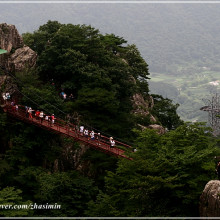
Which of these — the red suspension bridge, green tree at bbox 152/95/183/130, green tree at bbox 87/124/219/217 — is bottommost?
green tree at bbox 87/124/219/217

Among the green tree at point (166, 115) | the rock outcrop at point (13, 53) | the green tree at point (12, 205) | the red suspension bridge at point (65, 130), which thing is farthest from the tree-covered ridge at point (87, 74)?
the green tree at point (12, 205)

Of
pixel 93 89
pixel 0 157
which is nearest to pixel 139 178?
pixel 0 157

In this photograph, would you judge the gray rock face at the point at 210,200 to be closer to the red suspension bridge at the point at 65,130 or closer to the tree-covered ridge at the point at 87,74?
the red suspension bridge at the point at 65,130

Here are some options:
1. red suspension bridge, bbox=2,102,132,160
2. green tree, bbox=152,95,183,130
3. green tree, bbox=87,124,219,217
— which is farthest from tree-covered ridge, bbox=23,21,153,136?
green tree, bbox=152,95,183,130

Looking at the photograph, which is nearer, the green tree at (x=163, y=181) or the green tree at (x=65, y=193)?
the green tree at (x=163, y=181)

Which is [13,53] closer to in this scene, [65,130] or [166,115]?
[65,130]

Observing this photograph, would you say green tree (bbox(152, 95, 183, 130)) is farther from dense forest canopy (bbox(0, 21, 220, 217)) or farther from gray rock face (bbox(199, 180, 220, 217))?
gray rock face (bbox(199, 180, 220, 217))

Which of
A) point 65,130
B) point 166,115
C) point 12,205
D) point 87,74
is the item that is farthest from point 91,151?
point 166,115
